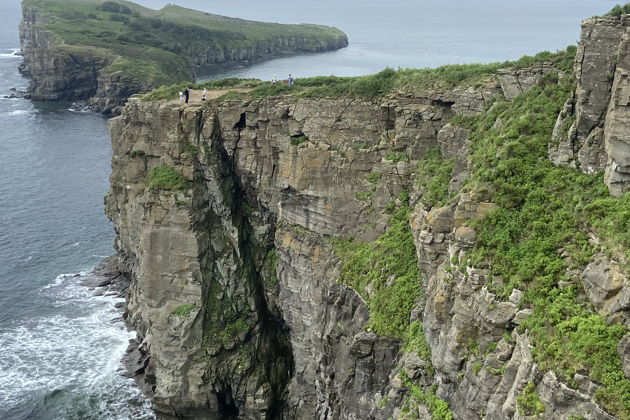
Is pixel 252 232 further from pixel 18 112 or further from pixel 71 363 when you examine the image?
pixel 18 112

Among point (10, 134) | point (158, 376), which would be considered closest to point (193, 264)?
point (158, 376)

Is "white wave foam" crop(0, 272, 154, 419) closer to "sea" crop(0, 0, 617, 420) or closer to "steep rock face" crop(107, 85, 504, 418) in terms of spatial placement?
"sea" crop(0, 0, 617, 420)

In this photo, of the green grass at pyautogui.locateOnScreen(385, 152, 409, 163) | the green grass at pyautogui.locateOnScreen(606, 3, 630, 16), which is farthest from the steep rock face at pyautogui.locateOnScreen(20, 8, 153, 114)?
the green grass at pyautogui.locateOnScreen(606, 3, 630, 16)

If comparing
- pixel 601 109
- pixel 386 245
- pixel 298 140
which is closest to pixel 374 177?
pixel 386 245

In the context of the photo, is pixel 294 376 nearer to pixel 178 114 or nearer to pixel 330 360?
pixel 330 360

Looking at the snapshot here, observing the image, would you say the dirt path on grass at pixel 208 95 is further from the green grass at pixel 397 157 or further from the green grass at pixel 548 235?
the green grass at pixel 548 235

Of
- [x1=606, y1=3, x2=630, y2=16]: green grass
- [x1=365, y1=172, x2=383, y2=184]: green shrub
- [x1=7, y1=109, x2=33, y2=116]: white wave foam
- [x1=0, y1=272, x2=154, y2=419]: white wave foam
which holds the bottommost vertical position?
[x1=0, y1=272, x2=154, y2=419]: white wave foam
